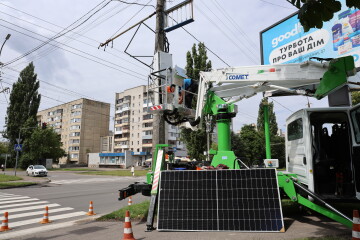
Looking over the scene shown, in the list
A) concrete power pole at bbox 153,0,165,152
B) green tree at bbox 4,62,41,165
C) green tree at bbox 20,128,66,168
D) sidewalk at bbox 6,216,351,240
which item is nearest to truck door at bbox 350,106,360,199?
sidewalk at bbox 6,216,351,240

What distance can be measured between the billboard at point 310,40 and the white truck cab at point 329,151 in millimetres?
3856

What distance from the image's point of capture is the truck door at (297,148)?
602 cm

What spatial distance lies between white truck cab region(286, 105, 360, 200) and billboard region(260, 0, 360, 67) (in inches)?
152

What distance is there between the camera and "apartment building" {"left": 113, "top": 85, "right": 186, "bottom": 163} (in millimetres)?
72062

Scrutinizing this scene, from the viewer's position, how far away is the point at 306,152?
5.93 m

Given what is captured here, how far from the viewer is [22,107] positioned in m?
53.2

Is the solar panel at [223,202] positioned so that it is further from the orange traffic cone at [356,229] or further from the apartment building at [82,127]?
the apartment building at [82,127]

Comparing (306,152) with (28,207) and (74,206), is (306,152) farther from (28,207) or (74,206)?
(28,207)

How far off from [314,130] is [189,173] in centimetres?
327

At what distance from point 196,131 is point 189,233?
19117mm

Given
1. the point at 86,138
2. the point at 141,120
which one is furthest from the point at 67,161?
the point at 141,120

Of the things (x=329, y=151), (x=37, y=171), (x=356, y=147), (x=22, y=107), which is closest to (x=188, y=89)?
(x=329, y=151)

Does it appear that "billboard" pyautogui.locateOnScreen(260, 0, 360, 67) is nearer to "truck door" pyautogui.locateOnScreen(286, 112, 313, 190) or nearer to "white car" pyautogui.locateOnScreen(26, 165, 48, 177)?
"truck door" pyautogui.locateOnScreen(286, 112, 313, 190)

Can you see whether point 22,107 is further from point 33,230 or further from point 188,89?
point 188,89
